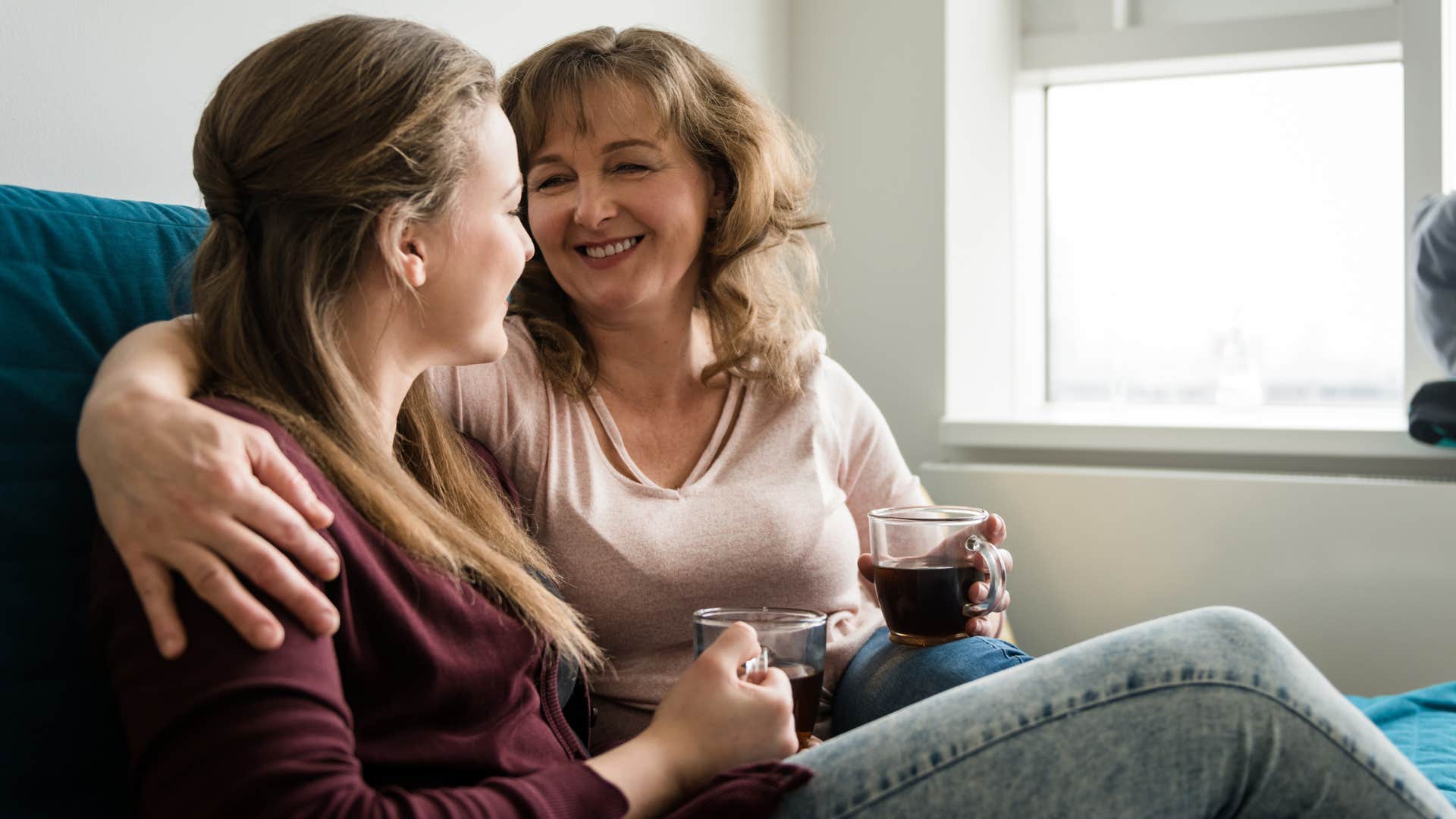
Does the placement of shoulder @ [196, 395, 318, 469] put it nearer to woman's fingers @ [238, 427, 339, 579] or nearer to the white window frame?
woman's fingers @ [238, 427, 339, 579]

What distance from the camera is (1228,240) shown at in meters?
2.75

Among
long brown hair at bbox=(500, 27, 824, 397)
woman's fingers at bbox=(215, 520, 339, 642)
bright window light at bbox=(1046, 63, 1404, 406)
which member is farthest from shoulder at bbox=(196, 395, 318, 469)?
bright window light at bbox=(1046, 63, 1404, 406)

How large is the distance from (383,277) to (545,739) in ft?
1.33

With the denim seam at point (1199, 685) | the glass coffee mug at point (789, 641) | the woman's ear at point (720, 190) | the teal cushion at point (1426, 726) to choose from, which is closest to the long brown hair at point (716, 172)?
the woman's ear at point (720, 190)

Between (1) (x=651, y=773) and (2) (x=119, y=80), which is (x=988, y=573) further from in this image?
(2) (x=119, y=80)

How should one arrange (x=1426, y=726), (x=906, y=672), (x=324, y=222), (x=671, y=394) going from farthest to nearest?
(x=1426, y=726), (x=671, y=394), (x=906, y=672), (x=324, y=222)

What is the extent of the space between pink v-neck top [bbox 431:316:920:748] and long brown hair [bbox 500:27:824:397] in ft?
0.16

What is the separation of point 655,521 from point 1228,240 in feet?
6.11

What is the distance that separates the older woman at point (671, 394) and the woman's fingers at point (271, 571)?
617mm

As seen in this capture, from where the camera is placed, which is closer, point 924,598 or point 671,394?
point 924,598

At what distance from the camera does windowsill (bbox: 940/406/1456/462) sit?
2262 mm

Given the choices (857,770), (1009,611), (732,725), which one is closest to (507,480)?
(732,725)

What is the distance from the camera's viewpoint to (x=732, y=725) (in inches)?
37.5

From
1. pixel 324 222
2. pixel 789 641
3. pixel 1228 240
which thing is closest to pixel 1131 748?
pixel 789 641
